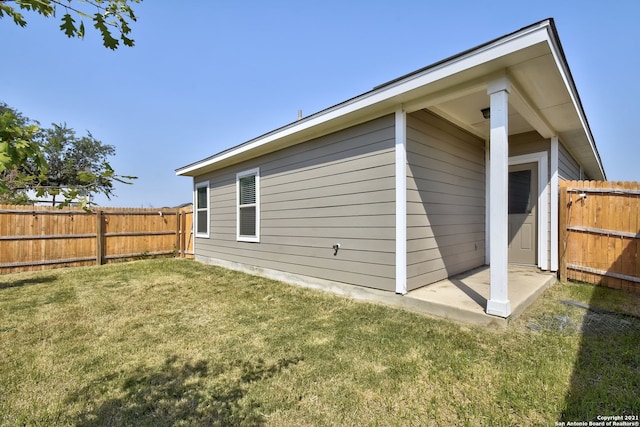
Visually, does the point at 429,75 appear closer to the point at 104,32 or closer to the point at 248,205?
the point at 104,32

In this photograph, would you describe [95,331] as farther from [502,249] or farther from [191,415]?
[502,249]

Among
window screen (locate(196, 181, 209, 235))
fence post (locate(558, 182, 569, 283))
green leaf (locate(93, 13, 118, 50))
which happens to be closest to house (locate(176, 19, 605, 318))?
fence post (locate(558, 182, 569, 283))

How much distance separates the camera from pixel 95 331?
3.34m

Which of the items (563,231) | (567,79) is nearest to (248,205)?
(567,79)

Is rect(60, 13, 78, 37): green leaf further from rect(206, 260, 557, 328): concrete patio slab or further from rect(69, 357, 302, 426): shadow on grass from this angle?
rect(206, 260, 557, 328): concrete patio slab

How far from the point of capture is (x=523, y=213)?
560 cm

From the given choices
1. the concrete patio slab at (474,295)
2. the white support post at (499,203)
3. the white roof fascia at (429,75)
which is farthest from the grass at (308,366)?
the white roof fascia at (429,75)

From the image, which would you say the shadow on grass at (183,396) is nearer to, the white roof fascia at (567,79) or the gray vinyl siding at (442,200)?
the gray vinyl siding at (442,200)

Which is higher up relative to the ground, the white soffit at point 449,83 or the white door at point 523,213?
the white soffit at point 449,83

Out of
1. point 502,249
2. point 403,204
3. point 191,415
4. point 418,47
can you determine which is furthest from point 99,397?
point 418,47

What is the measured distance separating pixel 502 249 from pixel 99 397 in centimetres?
370

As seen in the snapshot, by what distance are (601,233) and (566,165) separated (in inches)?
71.5

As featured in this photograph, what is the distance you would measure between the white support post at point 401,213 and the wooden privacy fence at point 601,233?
308 centimetres

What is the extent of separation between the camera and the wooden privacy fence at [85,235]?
7.14 metres
